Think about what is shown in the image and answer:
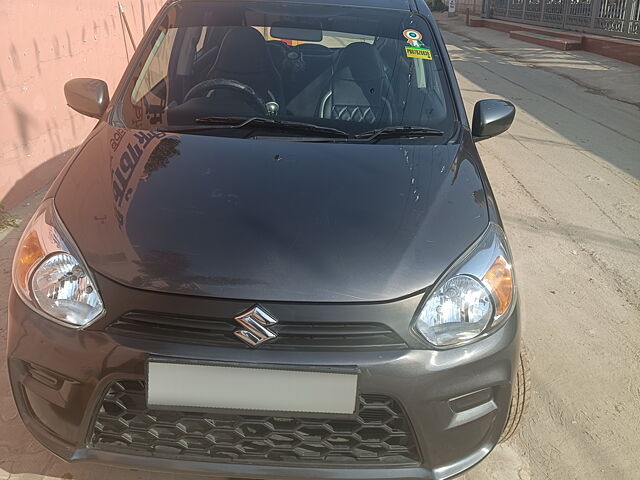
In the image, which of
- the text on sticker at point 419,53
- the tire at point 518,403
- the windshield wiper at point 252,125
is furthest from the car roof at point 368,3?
the tire at point 518,403

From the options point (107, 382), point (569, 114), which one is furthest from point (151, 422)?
point (569, 114)

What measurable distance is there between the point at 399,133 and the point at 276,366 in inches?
50.3

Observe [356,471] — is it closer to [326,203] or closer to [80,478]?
[326,203]

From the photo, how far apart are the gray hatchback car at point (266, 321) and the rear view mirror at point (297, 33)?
1082 mm

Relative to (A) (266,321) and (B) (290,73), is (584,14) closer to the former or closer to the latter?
(B) (290,73)

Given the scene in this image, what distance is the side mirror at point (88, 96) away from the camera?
2732 mm

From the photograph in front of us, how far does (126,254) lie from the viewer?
1.74m

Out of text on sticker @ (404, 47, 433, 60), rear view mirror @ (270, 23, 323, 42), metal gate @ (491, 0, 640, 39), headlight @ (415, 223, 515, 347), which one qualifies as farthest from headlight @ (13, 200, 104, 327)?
metal gate @ (491, 0, 640, 39)

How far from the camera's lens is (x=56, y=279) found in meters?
1.75

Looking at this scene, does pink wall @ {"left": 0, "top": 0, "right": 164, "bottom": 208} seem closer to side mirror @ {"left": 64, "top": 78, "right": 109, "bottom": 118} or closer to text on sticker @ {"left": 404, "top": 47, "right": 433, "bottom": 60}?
side mirror @ {"left": 64, "top": 78, "right": 109, "bottom": 118}

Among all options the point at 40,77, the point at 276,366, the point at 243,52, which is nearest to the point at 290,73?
the point at 243,52

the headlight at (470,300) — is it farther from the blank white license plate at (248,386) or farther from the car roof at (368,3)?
the car roof at (368,3)

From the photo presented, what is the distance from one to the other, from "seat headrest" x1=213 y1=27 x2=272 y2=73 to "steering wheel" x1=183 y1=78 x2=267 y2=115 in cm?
9

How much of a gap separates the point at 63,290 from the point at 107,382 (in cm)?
30
